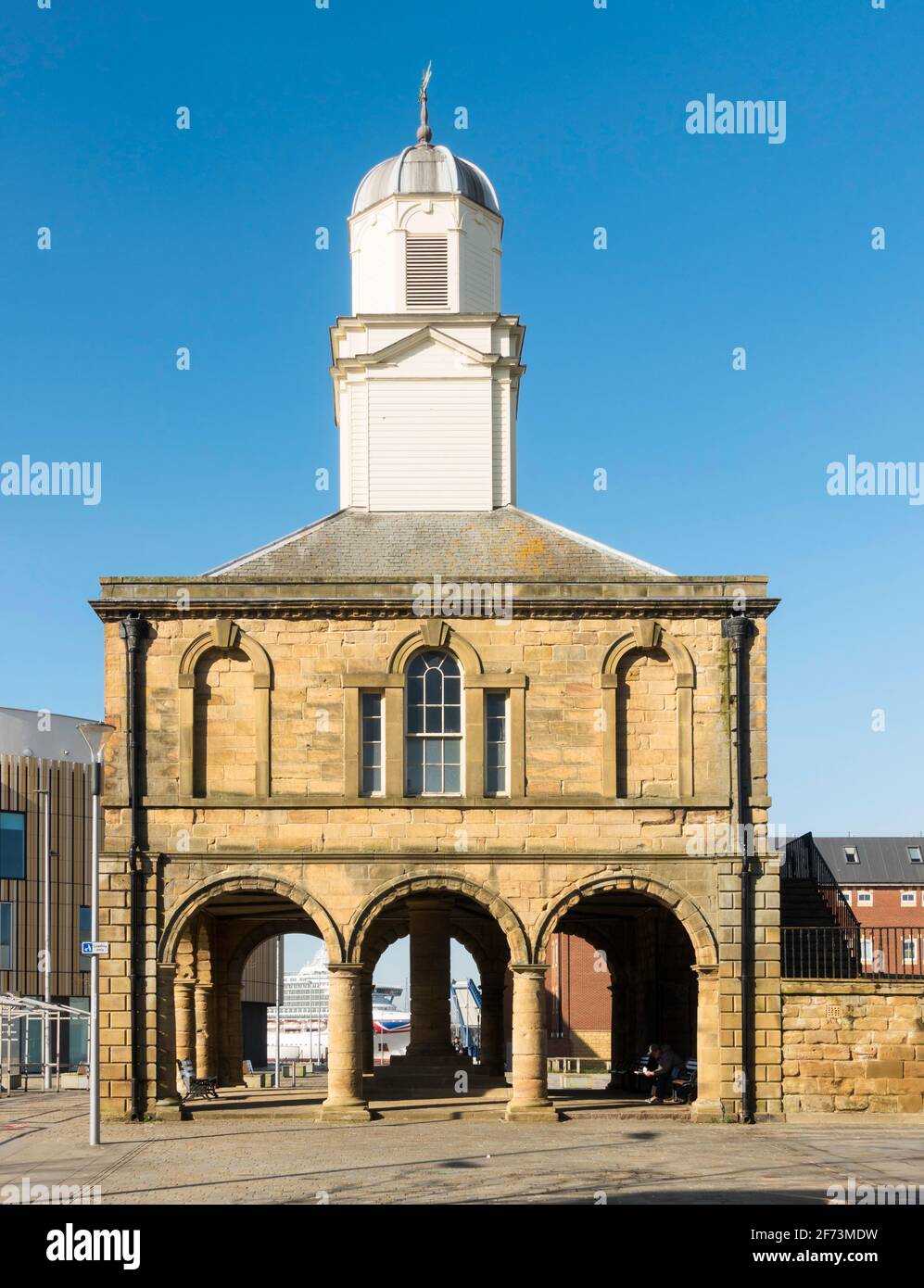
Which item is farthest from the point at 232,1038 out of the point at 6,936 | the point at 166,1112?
the point at 6,936

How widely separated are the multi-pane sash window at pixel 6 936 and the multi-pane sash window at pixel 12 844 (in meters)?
1.22

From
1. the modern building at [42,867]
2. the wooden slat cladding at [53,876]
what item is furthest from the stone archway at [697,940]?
the wooden slat cladding at [53,876]

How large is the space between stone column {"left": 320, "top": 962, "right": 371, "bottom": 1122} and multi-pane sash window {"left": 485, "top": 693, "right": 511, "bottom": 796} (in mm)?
3778

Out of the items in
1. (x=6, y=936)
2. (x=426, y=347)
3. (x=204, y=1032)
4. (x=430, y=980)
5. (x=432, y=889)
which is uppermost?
(x=426, y=347)

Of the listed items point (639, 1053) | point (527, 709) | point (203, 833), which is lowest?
point (639, 1053)

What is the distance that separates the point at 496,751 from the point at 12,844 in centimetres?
3881

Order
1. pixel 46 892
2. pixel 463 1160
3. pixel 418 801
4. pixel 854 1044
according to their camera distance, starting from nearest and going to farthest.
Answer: pixel 463 1160 → pixel 854 1044 → pixel 418 801 → pixel 46 892

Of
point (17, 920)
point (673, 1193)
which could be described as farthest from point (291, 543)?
point (17, 920)

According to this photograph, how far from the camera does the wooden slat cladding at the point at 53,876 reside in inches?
2463

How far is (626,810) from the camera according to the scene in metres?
28.2

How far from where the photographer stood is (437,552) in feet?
104

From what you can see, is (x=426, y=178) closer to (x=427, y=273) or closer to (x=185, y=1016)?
(x=427, y=273)
